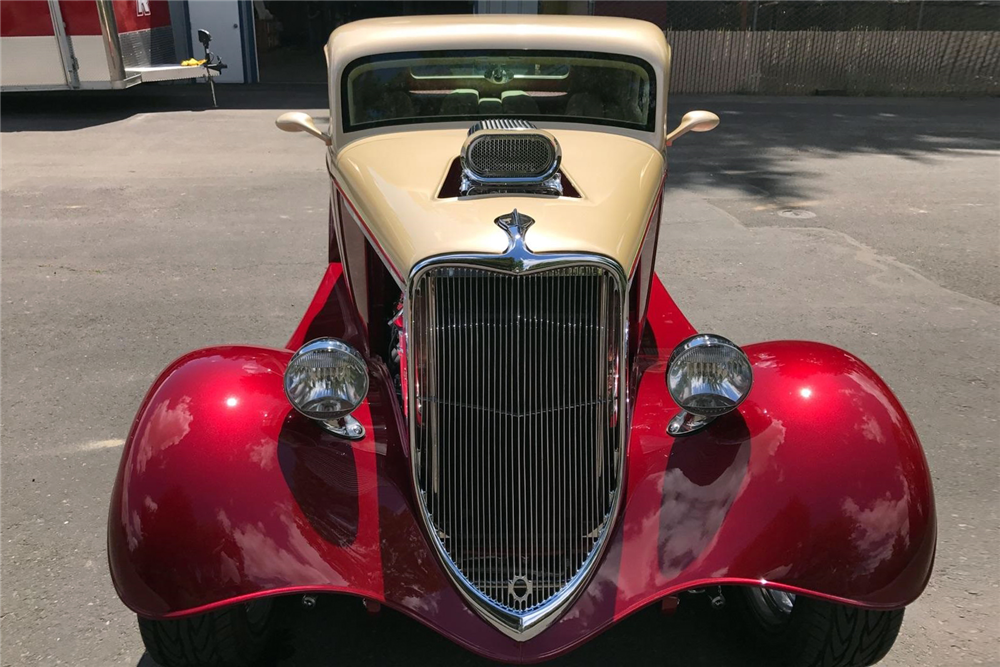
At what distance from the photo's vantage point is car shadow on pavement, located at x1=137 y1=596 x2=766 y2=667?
9.10ft

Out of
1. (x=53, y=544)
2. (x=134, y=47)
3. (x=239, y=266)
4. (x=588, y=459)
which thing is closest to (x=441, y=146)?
(x=588, y=459)

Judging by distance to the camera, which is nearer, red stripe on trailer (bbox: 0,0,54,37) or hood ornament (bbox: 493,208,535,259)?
hood ornament (bbox: 493,208,535,259)

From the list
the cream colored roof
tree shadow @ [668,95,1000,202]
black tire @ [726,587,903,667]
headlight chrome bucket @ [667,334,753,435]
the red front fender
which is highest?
the cream colored roof

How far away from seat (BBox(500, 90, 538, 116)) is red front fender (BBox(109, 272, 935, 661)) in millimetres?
1840

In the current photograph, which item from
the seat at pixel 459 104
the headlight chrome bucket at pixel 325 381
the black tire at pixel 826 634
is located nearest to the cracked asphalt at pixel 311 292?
the black tire at pixel 826 634

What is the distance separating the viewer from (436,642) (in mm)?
2838

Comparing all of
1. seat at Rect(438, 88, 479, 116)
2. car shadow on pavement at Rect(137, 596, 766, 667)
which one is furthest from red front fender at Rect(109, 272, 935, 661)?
seat at Rect(438, 88, 479, 116)

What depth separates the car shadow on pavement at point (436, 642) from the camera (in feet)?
9.10

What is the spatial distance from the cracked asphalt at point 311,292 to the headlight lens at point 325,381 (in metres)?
0.91

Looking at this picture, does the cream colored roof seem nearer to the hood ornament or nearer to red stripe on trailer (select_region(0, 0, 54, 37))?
the hood ornament

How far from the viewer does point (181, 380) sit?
8.54ft

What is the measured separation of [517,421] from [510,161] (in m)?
0.94

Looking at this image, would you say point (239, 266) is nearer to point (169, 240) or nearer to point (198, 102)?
point (169, 240)

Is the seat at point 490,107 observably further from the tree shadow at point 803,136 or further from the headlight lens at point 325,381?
the tree shadow at point 803,136
